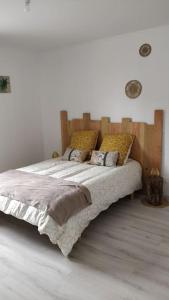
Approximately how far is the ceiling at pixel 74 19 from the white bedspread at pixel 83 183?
1731 millimetres

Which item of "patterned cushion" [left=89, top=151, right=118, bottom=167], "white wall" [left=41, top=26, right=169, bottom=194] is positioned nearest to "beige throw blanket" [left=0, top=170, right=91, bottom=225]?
"patterned cushion" [left=89, top=151, right=118, bottom=167]

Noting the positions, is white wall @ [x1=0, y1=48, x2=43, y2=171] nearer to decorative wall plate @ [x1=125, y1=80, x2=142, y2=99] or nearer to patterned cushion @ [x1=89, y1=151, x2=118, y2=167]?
patterned cushion @ [x1=89, y1=151, x2=118, y2=167]

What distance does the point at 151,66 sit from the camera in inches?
133

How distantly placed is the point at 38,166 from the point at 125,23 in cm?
211

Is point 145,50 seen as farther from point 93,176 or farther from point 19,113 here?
point 19,113

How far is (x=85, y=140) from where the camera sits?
153 inches

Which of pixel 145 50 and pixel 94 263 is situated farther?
pixel 145 50

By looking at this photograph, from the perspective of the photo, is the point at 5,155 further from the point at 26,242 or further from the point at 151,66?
the point at 151,66

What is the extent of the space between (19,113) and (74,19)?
1.92 metres

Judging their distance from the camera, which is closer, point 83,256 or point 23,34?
point 83,256

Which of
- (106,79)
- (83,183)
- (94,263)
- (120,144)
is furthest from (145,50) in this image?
(94,263)

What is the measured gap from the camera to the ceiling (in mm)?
2363

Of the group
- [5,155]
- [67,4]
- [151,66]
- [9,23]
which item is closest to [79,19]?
[67,4]

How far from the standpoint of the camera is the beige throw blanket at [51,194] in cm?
231
